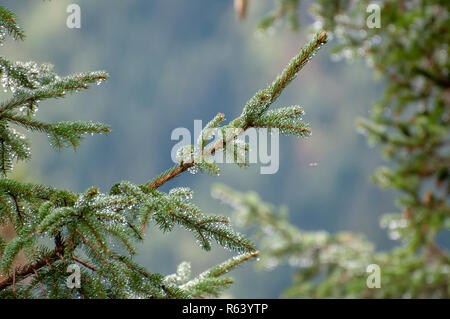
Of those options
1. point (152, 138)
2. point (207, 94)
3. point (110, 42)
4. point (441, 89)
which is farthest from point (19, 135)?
point (110, 42)

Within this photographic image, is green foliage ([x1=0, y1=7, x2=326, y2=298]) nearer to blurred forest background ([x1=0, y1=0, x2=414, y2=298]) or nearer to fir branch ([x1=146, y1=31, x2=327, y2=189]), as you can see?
fir branch ([x1=146, y1=31, x2=327, y2=189])

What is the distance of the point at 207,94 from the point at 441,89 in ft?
340

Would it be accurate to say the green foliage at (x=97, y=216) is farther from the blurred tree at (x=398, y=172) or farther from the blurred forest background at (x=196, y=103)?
the blurred forest background at (x=196, y=103)

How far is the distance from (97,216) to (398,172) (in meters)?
4.04

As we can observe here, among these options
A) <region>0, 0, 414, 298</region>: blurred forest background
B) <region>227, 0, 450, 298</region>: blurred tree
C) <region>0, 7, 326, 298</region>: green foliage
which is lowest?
<region>0, 7, 326, 298</region>: green foliage

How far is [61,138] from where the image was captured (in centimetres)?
133

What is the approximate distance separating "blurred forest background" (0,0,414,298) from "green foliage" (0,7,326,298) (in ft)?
171

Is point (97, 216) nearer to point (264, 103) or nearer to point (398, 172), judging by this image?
point (264, 103)

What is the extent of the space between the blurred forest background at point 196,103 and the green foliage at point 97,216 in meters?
52.1

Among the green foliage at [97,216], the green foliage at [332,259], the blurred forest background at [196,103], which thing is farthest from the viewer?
the blurred forest background at [196,103]

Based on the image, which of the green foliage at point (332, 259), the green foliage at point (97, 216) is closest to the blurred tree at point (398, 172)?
the green foliage at point (332, 259)

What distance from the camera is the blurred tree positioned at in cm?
396

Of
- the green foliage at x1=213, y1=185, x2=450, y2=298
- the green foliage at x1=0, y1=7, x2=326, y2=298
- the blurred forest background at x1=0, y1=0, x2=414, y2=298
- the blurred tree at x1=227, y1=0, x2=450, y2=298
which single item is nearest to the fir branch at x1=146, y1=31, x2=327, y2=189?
the green foliage at x1=0, y1=7, x2=326, y2=298

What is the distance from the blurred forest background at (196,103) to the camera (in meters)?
71.2
